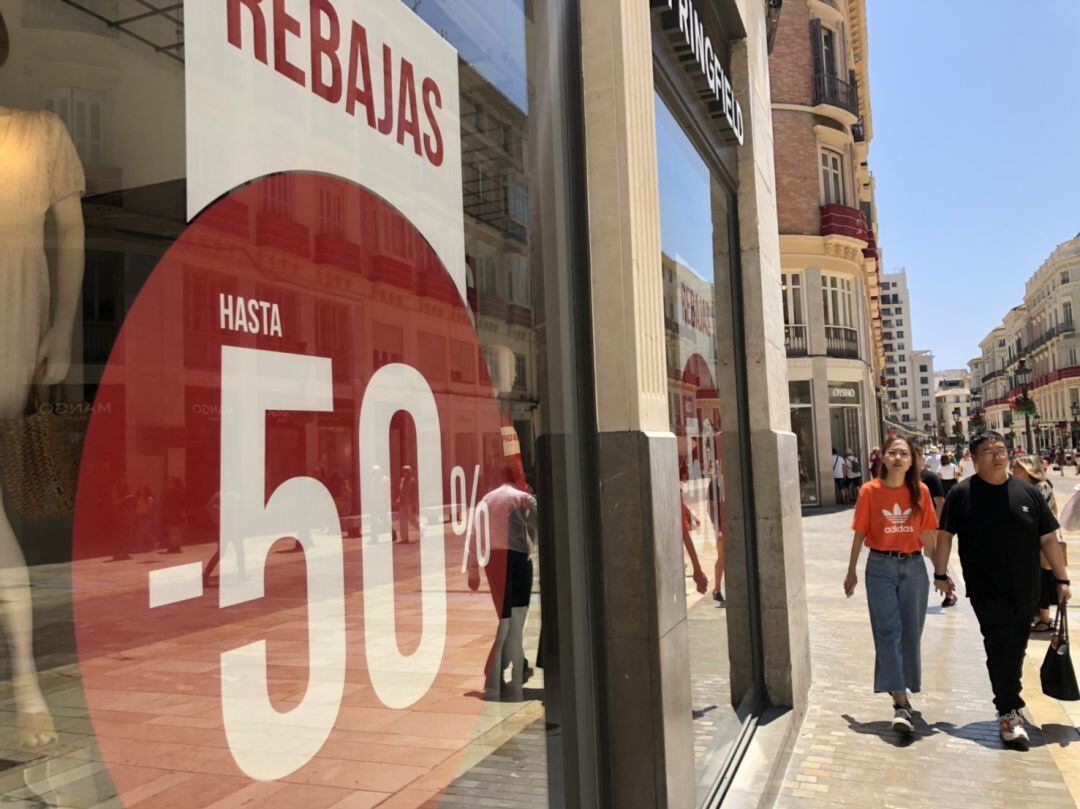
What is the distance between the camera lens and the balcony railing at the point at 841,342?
1110 inches

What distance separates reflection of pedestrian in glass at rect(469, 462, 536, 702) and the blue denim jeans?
372cm

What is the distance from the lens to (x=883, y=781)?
477 centimetres

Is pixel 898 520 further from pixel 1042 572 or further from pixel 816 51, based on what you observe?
pixel 816 51

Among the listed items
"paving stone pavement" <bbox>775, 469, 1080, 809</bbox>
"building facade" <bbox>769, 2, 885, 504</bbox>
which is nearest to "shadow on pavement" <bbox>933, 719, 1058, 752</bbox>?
"paving stone pavement" <bbox>775, 469, 1080, 809</bbox>

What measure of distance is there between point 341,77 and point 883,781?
4.69 m

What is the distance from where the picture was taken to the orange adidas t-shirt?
577 centimetres

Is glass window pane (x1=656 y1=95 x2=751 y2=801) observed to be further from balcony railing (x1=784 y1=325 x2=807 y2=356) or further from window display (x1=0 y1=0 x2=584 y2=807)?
balcony railing (x1=784 y1=325 x2=807 y2=356)

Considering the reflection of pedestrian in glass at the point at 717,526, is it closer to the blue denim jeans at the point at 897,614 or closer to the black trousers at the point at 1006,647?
the blue denim jeans at the point at 897,614

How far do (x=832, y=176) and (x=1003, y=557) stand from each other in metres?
26.1

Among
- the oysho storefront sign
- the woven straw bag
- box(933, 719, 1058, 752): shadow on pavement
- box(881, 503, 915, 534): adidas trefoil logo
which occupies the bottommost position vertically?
box(933, 719, 1058, 752): shadow on pavement

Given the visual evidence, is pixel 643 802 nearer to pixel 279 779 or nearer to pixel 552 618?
pixel 552 618

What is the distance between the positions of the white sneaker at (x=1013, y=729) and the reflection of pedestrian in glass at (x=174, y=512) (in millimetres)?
5499

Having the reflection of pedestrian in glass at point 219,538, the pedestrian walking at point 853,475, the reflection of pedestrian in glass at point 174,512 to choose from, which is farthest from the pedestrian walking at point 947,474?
the reflection of pedestrian in glass at point 174,512

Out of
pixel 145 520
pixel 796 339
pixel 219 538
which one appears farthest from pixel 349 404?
pixel 796 339
